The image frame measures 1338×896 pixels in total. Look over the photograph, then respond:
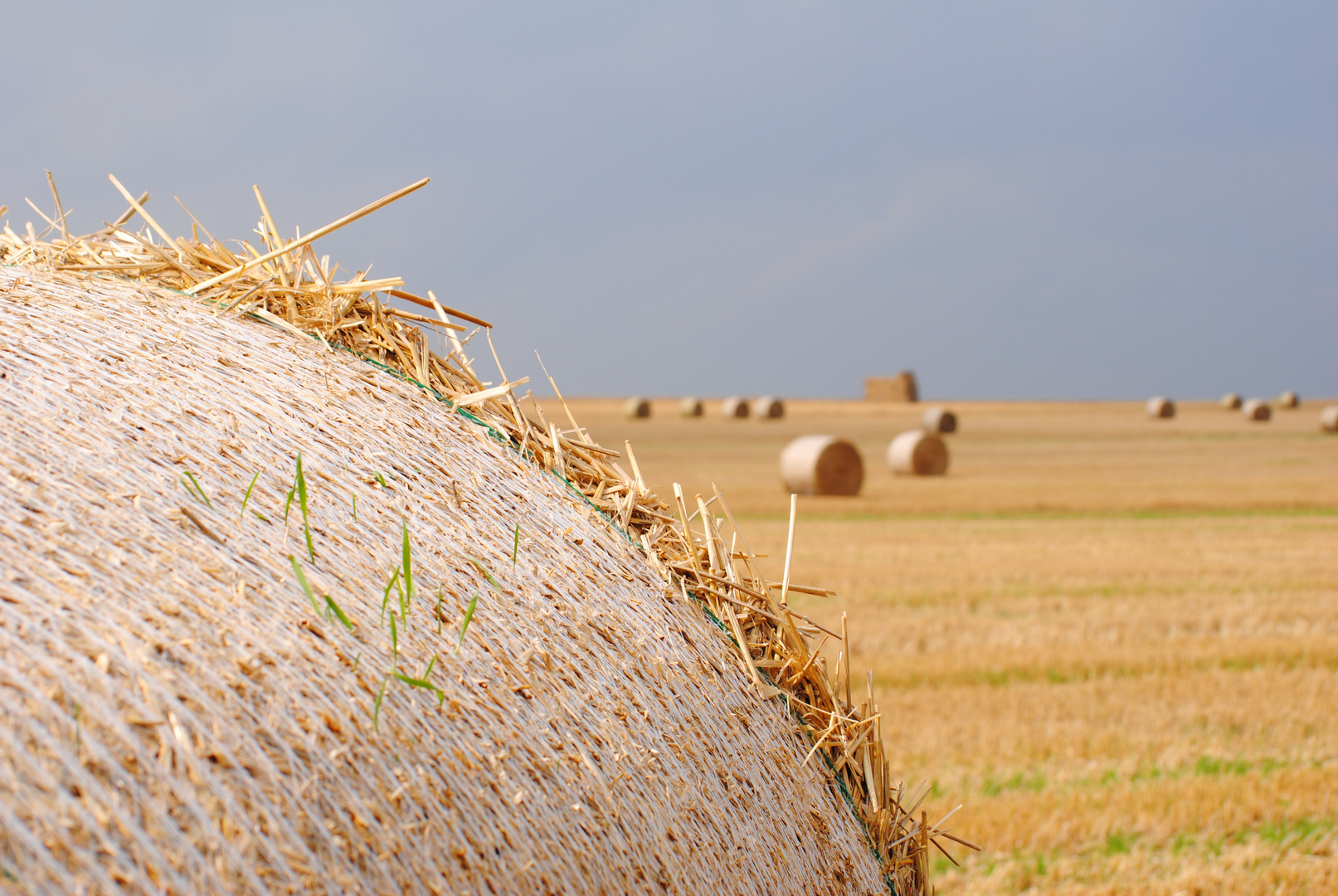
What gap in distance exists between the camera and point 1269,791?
6008 millimetres

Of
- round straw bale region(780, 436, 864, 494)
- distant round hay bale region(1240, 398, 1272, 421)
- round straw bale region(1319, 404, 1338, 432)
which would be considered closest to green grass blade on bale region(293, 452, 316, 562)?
round straw bale region(780, 436, 864, 494)

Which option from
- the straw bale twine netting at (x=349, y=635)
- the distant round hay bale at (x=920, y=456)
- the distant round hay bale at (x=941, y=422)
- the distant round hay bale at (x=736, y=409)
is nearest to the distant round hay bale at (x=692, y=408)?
the distant round hay bale at (x=736, y=409)

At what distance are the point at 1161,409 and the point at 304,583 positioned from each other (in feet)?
185

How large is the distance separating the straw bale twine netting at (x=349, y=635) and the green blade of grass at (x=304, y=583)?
0.07 ft

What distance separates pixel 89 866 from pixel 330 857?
1.08ft

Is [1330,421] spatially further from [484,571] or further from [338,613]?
[338,613]

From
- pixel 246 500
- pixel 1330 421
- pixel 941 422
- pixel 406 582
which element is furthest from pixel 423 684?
pixel 1330 421

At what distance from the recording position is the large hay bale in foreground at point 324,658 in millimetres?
1531

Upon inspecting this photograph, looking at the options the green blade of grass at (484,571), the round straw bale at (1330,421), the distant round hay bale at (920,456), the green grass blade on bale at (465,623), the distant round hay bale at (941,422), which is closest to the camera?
the green grass blade on bale at (465,623)

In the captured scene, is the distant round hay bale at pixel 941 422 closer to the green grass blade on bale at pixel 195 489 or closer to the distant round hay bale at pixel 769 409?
the distant round hay bale at pixel 769 409

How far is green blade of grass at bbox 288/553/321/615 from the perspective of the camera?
1.82 metres

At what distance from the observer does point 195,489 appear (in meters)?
2.00

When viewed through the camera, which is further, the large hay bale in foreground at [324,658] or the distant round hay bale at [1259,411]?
the distant round hay bale at [1259,411]

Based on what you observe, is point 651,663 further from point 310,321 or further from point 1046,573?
point 1046,573
